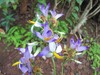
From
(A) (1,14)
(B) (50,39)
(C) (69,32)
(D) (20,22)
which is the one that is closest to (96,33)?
(C) (69,32)

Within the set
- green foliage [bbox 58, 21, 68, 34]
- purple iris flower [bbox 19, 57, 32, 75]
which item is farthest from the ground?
purple iris flower [bbox 19, 57, 32, 75]

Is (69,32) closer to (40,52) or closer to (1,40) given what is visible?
(1,40)

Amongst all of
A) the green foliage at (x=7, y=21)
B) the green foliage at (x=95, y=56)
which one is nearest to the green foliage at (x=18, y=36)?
the green foliage at (x=7, y=21)

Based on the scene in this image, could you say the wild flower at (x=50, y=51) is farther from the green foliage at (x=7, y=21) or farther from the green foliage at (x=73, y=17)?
the green foliage at (x=73, y=17)

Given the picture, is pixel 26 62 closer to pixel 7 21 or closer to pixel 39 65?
pixel 39 65

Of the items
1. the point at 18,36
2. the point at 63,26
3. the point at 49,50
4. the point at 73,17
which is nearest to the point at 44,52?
the point at 49,50

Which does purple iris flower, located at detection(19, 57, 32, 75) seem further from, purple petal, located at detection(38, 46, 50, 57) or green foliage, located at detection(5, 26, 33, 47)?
green foliage, located at detection(5, 26, 33, 47)
